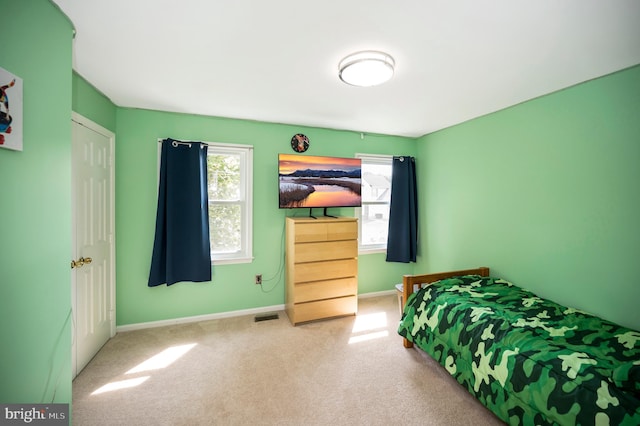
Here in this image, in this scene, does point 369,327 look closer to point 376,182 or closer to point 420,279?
point 420,279

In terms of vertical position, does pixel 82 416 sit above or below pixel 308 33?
below

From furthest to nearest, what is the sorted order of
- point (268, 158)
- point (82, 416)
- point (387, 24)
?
point (268, 158) → point (82, 416) → point (387, 24)

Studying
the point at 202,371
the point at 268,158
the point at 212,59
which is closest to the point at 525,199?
the point at 268,158

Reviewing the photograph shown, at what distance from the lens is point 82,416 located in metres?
1.67

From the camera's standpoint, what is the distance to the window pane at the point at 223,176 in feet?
9.96

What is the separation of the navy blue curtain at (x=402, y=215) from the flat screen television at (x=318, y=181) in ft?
2.26

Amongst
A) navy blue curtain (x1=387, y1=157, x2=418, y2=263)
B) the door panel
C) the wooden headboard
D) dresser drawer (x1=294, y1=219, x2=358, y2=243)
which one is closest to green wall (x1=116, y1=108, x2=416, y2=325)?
the door panel

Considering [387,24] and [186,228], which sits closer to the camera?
[387,24]

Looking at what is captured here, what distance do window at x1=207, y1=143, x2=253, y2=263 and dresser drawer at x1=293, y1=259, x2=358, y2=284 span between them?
70cm

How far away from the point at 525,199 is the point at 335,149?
216 centimetres

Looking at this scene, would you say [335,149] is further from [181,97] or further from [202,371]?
[202,371]

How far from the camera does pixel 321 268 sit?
2.95 metres

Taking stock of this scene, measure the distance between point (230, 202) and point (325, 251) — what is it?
1279 mm

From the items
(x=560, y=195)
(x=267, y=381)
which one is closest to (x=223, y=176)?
(x=267, y=381)
